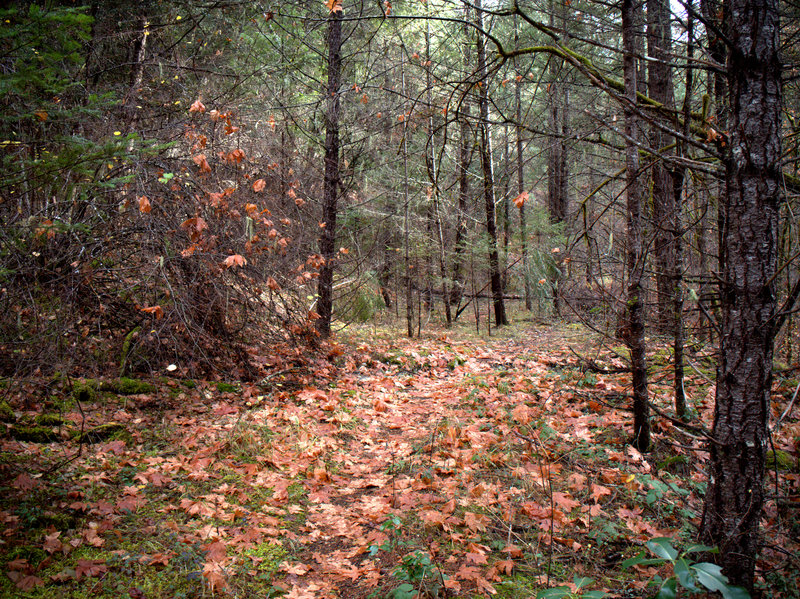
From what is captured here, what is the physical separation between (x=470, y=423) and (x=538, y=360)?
3683 millimetres

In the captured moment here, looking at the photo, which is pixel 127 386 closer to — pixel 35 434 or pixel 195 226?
pixel 35 434

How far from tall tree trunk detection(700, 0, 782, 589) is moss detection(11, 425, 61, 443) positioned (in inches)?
214

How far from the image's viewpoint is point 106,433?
4.92 meters

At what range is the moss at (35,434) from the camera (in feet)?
14.6

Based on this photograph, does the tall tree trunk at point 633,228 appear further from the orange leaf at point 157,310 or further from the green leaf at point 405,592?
the orange leaf at point 157,310

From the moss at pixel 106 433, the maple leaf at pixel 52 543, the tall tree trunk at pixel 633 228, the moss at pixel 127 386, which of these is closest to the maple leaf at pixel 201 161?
the moss at pixel 127 386

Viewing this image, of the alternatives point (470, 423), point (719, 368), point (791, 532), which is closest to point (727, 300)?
point (719, 368)

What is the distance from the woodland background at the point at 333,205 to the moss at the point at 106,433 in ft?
0.81

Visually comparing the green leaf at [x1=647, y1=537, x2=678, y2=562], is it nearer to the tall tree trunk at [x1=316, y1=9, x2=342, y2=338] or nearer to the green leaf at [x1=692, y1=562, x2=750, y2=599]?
the green leaf at [x1=692, y1=562, x2=750, y2=599]

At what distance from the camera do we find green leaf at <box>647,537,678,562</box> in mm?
2320

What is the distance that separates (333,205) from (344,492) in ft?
19.3

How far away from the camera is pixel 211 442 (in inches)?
202

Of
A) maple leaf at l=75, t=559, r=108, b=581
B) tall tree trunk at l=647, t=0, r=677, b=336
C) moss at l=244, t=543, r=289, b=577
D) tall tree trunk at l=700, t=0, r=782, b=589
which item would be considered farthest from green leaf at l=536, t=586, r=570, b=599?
tall tree trunk at l=647, t=0, r=677, b=336

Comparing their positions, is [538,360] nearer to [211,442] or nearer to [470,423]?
[470,423]
